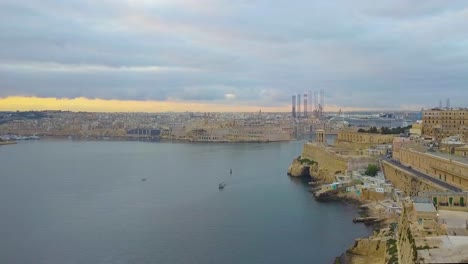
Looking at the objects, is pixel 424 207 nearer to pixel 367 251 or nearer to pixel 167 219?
pixel 367 251

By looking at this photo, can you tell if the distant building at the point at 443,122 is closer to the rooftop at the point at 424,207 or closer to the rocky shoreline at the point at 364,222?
the rocky shoreline at the point at 364,222

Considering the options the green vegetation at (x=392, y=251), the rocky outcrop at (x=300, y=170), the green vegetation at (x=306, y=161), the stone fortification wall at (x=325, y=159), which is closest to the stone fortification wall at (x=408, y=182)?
the stone fortification wall at (x=325, y=159)

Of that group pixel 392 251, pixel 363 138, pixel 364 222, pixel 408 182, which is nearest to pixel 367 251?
pixel 392 251

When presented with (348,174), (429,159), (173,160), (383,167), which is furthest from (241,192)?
(173,160)

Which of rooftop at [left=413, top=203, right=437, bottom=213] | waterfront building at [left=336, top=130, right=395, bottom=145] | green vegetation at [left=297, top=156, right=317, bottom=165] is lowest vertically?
green vegetation at [left=297, top=156, right=317, bottom=165]

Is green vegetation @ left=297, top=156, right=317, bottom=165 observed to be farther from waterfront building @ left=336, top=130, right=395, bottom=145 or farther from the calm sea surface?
waterfront building @ left=336, top=130, right=395, bottom=145

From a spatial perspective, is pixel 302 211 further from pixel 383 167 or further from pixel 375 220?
pixel 383 167

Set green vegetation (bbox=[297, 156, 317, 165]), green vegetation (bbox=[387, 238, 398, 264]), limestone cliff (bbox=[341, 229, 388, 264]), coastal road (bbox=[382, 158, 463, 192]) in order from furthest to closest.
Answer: green vegetation (bbox=[297, 156, 317, 165]), coastal road (bbox=[382, 158, 463, 192]), limestone cliff (bbox=[341, 229, 388, 264]), green vegetation (bbox=[387, 238, 398, 264])

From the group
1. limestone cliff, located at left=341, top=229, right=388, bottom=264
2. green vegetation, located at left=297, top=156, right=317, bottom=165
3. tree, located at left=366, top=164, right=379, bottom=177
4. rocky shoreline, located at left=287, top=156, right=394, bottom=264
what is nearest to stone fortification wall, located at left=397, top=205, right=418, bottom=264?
rocky shoreline, located at left=287, top=156, right=394, bottom=264
